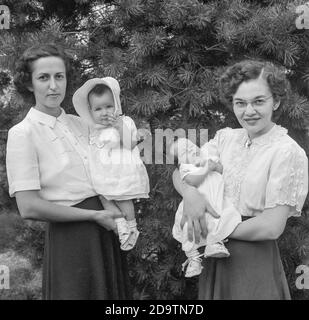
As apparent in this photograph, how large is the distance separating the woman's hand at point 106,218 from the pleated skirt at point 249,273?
1.16 ft

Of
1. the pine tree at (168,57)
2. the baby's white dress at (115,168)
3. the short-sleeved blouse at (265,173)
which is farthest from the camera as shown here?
the pine tree at (168,57)

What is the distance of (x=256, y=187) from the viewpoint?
1.73 metres

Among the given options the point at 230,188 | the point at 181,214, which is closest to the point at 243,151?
the point at 230,188

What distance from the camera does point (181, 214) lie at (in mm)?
1826

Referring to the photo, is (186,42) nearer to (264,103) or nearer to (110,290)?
(264,103)

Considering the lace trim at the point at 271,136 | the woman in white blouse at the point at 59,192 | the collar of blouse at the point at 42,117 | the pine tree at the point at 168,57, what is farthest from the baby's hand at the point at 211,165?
the collar of blouse at the point at 42,117

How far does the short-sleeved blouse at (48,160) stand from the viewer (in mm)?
1751

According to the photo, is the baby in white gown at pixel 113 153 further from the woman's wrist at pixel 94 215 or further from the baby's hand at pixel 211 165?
the baby's hand at pixel 211 165

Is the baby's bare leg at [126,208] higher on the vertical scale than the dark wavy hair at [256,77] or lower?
lower

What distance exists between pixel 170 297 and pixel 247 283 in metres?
0.50

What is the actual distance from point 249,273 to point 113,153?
0.57 metres

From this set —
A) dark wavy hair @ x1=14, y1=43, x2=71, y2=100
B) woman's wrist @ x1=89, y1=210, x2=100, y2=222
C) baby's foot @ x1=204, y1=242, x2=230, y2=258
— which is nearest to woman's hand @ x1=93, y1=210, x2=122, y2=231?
woman's wrist @ x1=89, y1=210, x2=100, y2=222

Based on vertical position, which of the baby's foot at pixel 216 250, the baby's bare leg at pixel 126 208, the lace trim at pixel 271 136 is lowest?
the baby's foot at pixel 216 250

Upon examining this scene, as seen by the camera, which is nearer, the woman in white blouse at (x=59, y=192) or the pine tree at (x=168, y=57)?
the woman in white blouse at (x=59, y=192)
